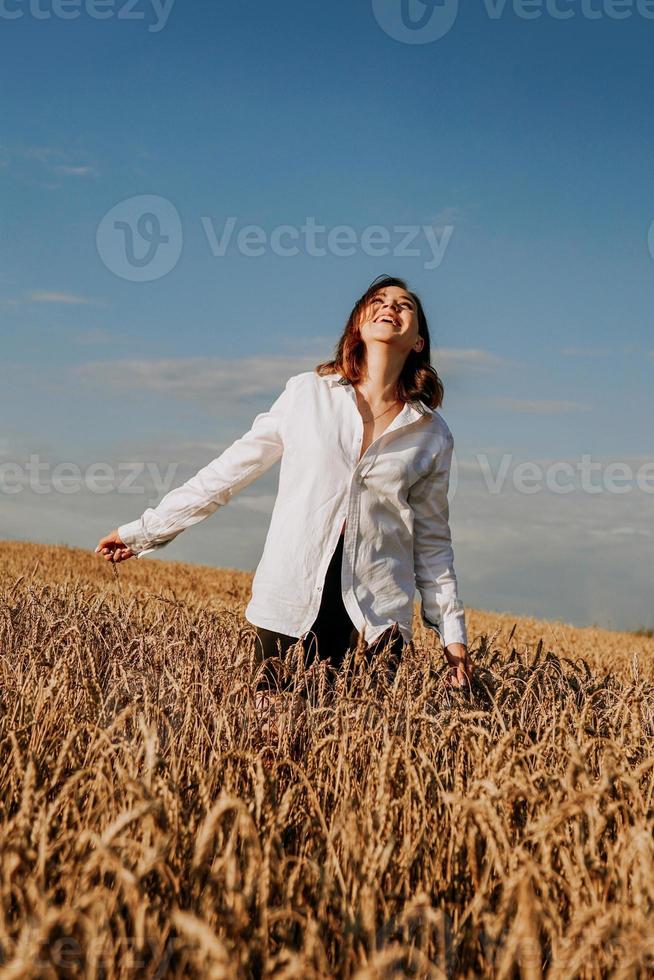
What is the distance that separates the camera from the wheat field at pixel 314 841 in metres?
1.49

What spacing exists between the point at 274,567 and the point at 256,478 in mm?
470

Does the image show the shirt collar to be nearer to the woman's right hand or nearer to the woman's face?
the woman's face

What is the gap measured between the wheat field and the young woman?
20 cm

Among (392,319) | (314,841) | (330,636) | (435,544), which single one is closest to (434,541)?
(435,544)

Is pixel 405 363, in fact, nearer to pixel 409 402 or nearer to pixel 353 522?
pixel 409 402

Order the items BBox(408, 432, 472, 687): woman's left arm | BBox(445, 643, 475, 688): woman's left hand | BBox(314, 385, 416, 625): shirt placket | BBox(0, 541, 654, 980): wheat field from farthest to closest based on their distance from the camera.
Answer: BBox(408, 432, 472, 687): woman's left arm
BBox(445, 643, 475, 688): woman's left hand
BBox(314, 385, 416, 625): shirt placket
BBox(0, 541, 654, 980): wheat field

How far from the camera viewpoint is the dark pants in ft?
12.3

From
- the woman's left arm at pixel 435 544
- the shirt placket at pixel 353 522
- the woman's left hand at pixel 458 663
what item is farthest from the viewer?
the woman's left arm at pixel 435 544

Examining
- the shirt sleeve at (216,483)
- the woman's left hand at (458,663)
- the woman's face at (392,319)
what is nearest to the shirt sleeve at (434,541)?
the woman's left hand at (458,663)

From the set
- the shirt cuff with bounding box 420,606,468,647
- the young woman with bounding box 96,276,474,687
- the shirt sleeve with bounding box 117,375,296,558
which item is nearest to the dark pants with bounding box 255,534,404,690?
the young woman with bounding box 96,276,474,687

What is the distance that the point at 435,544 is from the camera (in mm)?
3994

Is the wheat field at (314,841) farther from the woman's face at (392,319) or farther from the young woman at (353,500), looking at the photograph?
the woman's face at (392,319)

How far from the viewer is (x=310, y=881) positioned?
1984 mm

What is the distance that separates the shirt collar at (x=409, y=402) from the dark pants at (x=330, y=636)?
0.63 m
